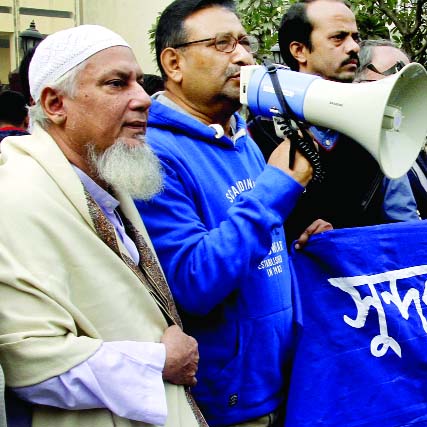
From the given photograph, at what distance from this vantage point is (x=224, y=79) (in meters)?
2.29

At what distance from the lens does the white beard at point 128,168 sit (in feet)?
6.30

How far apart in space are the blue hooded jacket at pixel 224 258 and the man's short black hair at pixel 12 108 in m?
3.04

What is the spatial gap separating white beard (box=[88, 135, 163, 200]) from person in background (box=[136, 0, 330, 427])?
139mm

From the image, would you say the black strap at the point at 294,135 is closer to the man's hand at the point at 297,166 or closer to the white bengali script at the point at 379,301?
the man's hand at the point at 297,166

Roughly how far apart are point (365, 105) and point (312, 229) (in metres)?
0.62

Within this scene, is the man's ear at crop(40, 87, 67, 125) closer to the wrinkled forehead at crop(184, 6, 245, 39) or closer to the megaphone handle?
the wrinkled forehead at crop(184, 6, 245, 39)

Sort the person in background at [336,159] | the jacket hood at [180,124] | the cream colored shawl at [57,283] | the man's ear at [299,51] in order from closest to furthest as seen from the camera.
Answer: the cream colored shawl at [57,283] < the jacket hood at [180,124] < the person in background at [336,159] < the man's ear at [299,51]

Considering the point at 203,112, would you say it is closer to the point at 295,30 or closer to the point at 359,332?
the point at 359,332

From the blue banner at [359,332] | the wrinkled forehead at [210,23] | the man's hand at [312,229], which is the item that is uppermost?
the wrinkled forehead at [210,23]

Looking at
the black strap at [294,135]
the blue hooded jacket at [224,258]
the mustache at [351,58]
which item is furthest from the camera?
the mustache at [351,58]

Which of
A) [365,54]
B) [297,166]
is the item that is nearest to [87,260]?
[297,166]

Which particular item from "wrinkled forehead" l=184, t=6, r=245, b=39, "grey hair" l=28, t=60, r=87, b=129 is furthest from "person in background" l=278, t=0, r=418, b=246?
"grey hair" l=28, t=60, r=87, b=129

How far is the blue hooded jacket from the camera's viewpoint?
6.58 ft

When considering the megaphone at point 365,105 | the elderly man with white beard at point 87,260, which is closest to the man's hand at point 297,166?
the megaphone at point 365,105
